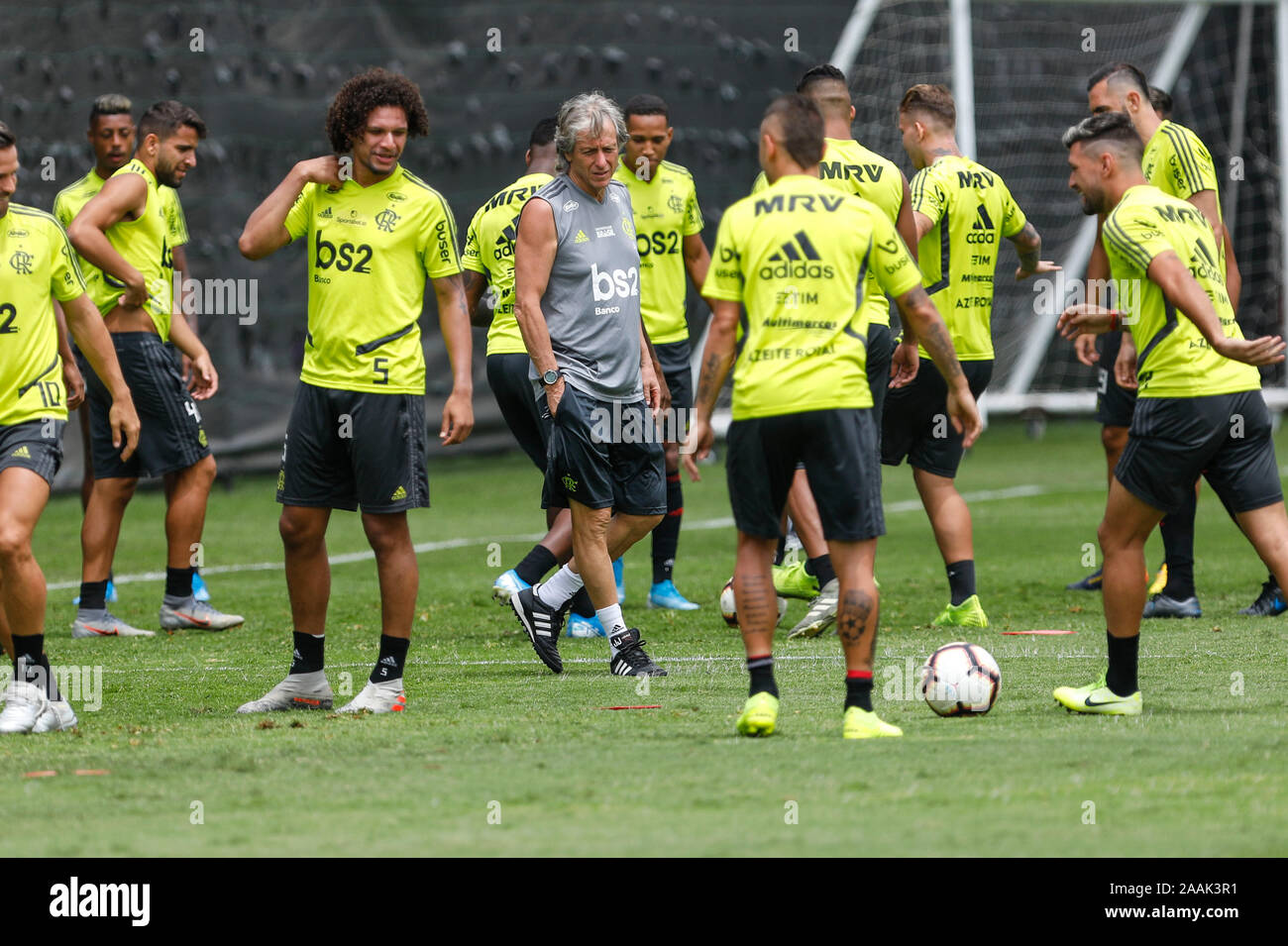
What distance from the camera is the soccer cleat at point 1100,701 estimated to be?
6.12 m

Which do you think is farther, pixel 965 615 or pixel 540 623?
pixel 965 615

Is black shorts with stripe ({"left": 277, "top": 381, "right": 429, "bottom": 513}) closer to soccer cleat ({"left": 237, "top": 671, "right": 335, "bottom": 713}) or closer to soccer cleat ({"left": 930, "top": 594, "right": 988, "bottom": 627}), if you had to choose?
soccer cleat ({"left": 237, "top": 671, "right": 335, "bottom": 713})

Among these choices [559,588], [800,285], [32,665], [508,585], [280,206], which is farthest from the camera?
[508,585]

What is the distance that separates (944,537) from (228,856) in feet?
17.7

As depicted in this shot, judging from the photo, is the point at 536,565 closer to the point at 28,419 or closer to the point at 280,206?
the point at 280,206

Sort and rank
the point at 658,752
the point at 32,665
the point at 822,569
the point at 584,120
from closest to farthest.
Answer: the point at 658,752
the point at 32,665
the point at 584,120
the point at 822,569

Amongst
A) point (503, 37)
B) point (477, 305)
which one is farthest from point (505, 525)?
point (503, 37)

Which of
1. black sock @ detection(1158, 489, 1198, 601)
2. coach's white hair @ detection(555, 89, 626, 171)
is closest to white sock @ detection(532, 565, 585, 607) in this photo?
coach's white hair @ detection(555, 89, 626, 171)

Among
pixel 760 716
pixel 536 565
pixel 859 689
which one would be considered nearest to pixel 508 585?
pixel 536 565

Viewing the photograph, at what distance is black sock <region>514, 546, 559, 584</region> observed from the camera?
27.1 feet

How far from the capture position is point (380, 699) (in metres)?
6.53

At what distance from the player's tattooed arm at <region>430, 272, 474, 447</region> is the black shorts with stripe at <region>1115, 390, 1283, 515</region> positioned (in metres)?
2.35

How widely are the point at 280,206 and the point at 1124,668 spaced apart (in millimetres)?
3382

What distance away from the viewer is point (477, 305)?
920 centimetres
